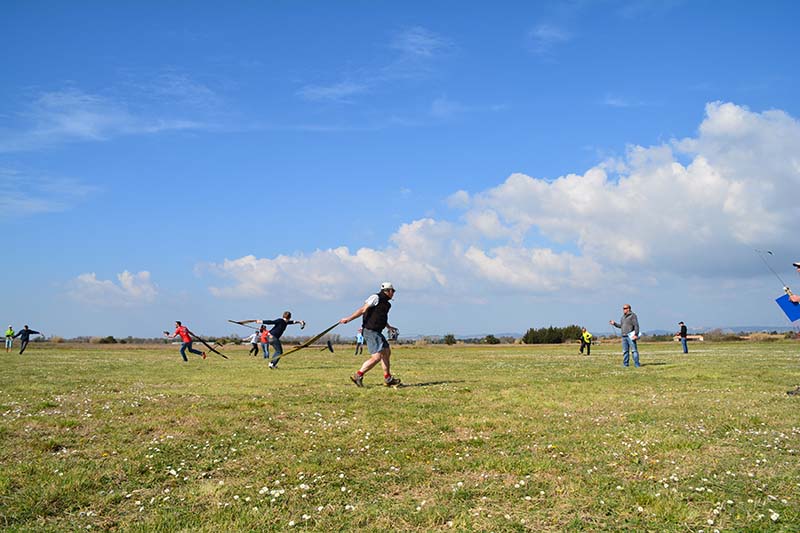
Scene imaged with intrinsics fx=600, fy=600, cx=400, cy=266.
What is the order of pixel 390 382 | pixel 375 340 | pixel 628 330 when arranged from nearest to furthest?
pixel 375 340 < pixel 390 382 < pixel 628 330

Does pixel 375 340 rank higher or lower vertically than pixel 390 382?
higher

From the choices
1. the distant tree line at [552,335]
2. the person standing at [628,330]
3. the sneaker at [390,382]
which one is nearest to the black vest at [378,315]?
the sneaker at [390,382]

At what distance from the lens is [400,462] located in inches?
331

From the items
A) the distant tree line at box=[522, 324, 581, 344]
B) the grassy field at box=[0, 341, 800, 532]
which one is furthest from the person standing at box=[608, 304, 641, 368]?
the distant tree line at box=[522, 324, 581, 344]

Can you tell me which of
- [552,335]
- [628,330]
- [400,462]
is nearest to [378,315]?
[400,462]

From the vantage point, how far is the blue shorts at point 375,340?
16.2 metres

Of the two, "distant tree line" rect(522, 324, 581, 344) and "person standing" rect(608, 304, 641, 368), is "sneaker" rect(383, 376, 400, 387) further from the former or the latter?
"distant tree line" rect(522, 324, 581, 344)

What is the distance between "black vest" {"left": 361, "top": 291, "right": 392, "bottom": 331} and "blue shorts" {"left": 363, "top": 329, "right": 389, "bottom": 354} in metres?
0.13

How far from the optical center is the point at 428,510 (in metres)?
6.42

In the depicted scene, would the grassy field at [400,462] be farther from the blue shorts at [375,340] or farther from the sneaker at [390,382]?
the sneaker at [390,382]

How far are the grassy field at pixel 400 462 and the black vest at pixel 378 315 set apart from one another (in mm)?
2153

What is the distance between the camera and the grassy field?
249 inches

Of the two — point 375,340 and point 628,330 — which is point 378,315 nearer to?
point 375,340

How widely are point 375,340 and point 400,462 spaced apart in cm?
800
